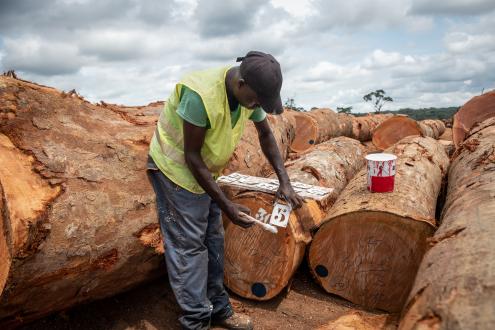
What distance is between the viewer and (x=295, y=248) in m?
3.06

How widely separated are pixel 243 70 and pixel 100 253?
1438mm

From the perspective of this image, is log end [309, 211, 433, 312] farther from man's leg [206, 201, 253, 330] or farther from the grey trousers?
the grey trousers

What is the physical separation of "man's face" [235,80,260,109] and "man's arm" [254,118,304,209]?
676mm

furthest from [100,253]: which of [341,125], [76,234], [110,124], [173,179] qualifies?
[341,125]

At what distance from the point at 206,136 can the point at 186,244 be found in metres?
0.75

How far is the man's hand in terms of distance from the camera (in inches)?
115

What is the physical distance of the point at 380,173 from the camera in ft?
10.3

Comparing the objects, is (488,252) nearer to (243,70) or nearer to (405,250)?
(405,250)

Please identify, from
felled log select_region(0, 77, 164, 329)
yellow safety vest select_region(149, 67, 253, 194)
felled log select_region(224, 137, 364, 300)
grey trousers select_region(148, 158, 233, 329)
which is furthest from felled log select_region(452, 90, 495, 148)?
felled log select_region(0, 77, 164, 329)

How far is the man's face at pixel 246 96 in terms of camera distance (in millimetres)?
2277

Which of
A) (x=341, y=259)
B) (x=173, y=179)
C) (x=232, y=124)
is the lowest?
(x=341, y=259)

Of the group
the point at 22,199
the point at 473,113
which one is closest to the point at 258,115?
the point at 22,199

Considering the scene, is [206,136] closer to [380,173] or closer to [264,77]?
[264,77]

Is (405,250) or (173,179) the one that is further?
(405,250)
